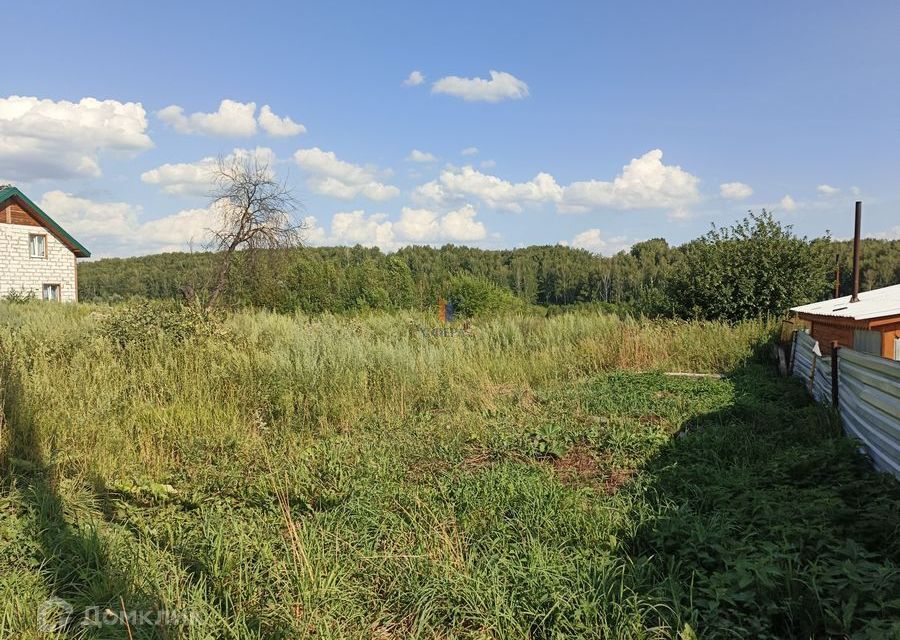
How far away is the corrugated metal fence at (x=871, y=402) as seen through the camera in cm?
384

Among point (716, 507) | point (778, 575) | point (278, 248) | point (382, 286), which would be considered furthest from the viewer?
point (382, 286)

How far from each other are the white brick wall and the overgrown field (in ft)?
79.5

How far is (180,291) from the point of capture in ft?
59.0

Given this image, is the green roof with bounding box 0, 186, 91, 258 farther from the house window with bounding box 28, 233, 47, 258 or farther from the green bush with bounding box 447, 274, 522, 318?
the green bush with bounding box 447, 274, 522, 318

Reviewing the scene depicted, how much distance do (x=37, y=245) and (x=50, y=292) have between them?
8.25 ft

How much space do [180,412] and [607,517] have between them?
460 cm

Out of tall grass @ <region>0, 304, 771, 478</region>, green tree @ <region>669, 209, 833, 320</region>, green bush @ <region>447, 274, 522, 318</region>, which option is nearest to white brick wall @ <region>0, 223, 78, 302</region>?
tall grass @ <region>0, 304, 771, 478</region>

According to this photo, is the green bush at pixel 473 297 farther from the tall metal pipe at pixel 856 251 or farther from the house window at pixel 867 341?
the house window at pixel 867 341

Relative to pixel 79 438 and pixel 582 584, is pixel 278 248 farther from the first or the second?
pixel 582 584

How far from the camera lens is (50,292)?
2877 centimetres

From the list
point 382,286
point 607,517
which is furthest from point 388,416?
point 382,286

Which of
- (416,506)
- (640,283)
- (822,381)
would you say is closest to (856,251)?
(822,381)

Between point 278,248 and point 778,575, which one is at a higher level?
point 278,248

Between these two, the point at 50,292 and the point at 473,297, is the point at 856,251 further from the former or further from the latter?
the point at 50,292
